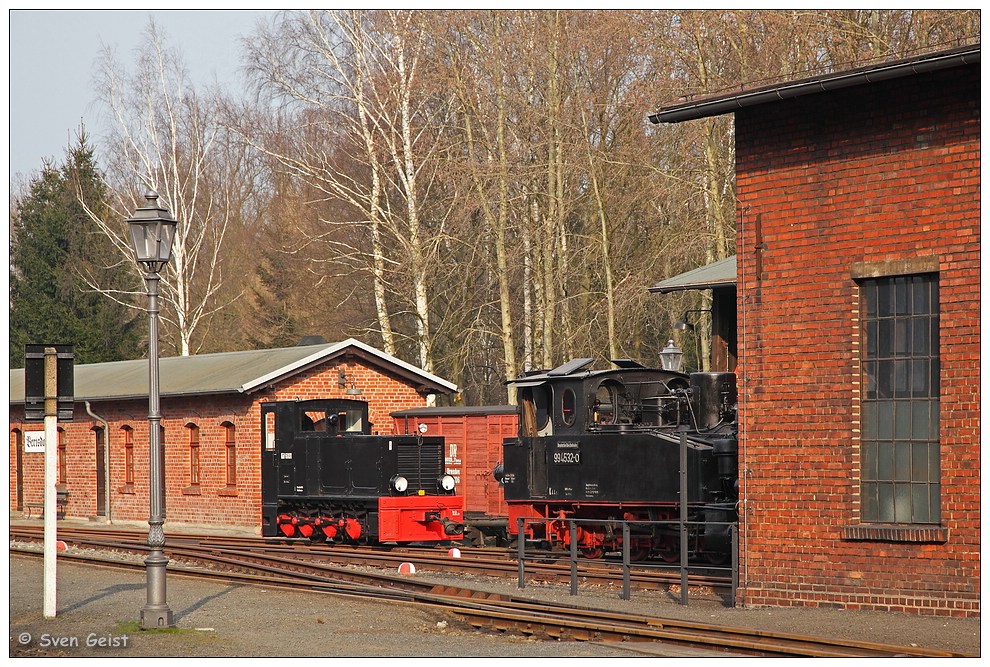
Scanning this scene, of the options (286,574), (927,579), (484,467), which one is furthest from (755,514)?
(484,467)

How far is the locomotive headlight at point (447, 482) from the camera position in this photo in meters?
21.6

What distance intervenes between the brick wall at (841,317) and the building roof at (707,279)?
19.7 feet

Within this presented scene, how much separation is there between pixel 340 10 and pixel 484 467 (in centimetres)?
1231

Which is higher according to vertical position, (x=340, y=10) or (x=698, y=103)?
(x=340, y=10)

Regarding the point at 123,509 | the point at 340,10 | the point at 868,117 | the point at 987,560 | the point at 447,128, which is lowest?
the point at 123,509

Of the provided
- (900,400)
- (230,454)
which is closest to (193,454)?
(230,454)

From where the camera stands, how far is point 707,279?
19.3 metres

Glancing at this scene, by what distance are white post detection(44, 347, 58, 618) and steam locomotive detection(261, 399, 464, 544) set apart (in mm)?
8896

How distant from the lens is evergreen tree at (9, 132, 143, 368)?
46156 mm

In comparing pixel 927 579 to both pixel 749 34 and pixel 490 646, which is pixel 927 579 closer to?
pixel 490 646

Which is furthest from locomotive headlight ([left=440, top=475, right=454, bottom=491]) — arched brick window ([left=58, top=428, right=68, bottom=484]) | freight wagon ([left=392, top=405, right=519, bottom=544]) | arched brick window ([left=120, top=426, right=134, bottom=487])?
arched brick window ([left=58, top=428, right=68, bottom=484])

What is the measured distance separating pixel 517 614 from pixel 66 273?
128 ft

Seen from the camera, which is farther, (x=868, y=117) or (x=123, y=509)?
(x=123, y=509)

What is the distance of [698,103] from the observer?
12.4m
